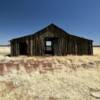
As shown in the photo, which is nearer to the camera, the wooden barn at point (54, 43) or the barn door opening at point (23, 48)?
the wooden barn at point (54, 43)

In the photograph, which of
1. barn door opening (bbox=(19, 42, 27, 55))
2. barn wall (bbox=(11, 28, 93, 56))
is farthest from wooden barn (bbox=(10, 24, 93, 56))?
barn door opening (bbox=(19, 42, 27, 55))

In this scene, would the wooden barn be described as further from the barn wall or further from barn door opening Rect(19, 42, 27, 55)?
barn door opening Rect(19, 42, 27, 55)

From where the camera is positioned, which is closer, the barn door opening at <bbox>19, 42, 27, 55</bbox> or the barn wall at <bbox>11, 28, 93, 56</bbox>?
the barn wall at <bbox>11, 28, 93, 56</bbox>

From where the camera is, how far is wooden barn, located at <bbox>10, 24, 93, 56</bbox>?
86.0ft

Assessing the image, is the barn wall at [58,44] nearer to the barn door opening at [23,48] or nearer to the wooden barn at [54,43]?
the wooden barn at [54,43]

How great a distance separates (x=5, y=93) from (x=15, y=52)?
1817cm

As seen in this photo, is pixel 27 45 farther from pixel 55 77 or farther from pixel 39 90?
pixel 39 90

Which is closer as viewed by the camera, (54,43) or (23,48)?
(54,43)

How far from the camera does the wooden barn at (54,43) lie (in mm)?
26219

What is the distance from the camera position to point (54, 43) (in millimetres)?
26469

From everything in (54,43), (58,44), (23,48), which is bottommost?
(23,48)

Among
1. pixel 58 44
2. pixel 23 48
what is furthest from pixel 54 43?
pixel 23 48

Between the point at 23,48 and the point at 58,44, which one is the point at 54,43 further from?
the point at 23,48

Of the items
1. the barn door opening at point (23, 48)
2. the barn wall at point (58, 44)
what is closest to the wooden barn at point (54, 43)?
the barn wall at point (58, 44)
